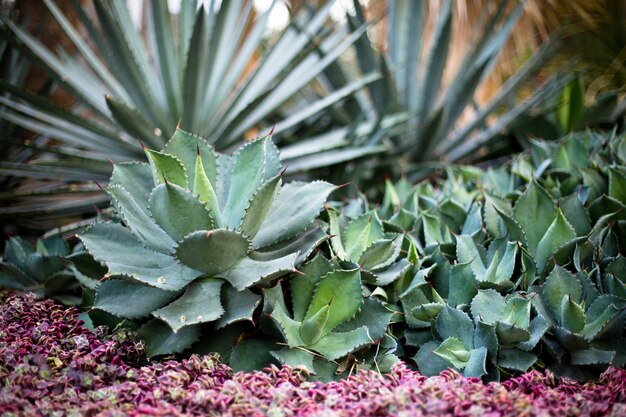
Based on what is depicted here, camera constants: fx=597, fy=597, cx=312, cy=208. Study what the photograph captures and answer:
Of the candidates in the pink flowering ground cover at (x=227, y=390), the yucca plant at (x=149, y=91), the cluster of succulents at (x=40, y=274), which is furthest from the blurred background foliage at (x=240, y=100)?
the pink flowering ground cover at (x=227, y=390)

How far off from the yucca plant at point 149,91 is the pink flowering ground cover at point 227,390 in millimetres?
1271

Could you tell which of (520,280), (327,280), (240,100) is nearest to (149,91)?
(240,100)

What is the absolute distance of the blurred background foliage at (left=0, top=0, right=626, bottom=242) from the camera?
2.54 meters

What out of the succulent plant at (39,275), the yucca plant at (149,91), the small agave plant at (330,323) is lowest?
the small agave plant at (330,323)

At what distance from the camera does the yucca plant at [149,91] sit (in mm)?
2463

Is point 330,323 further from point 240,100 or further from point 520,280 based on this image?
point 240,100

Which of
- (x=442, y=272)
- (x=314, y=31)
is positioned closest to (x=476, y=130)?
(x=314, y=31)

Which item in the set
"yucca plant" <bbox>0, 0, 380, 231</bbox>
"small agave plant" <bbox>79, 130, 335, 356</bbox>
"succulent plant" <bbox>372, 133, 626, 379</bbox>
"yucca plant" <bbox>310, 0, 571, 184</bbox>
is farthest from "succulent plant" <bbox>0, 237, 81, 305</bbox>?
"yucca plant" <bbox>310, 0, 571, 184</bbox>

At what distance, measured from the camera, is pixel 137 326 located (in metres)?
1.43

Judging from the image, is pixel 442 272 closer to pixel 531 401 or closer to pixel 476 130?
pixel 531 401

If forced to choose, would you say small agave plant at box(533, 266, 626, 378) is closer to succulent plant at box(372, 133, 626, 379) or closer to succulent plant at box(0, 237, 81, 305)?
succulent plant at box(372, 133, 626, 379)

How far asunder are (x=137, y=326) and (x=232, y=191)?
0.40 metres

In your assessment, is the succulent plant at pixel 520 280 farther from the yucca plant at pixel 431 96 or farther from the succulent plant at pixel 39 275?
the yucca plant at pixel 431 96

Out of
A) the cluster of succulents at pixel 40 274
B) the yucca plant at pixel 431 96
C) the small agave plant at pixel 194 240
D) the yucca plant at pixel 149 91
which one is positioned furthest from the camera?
the yucca plant at pixel 431 96
